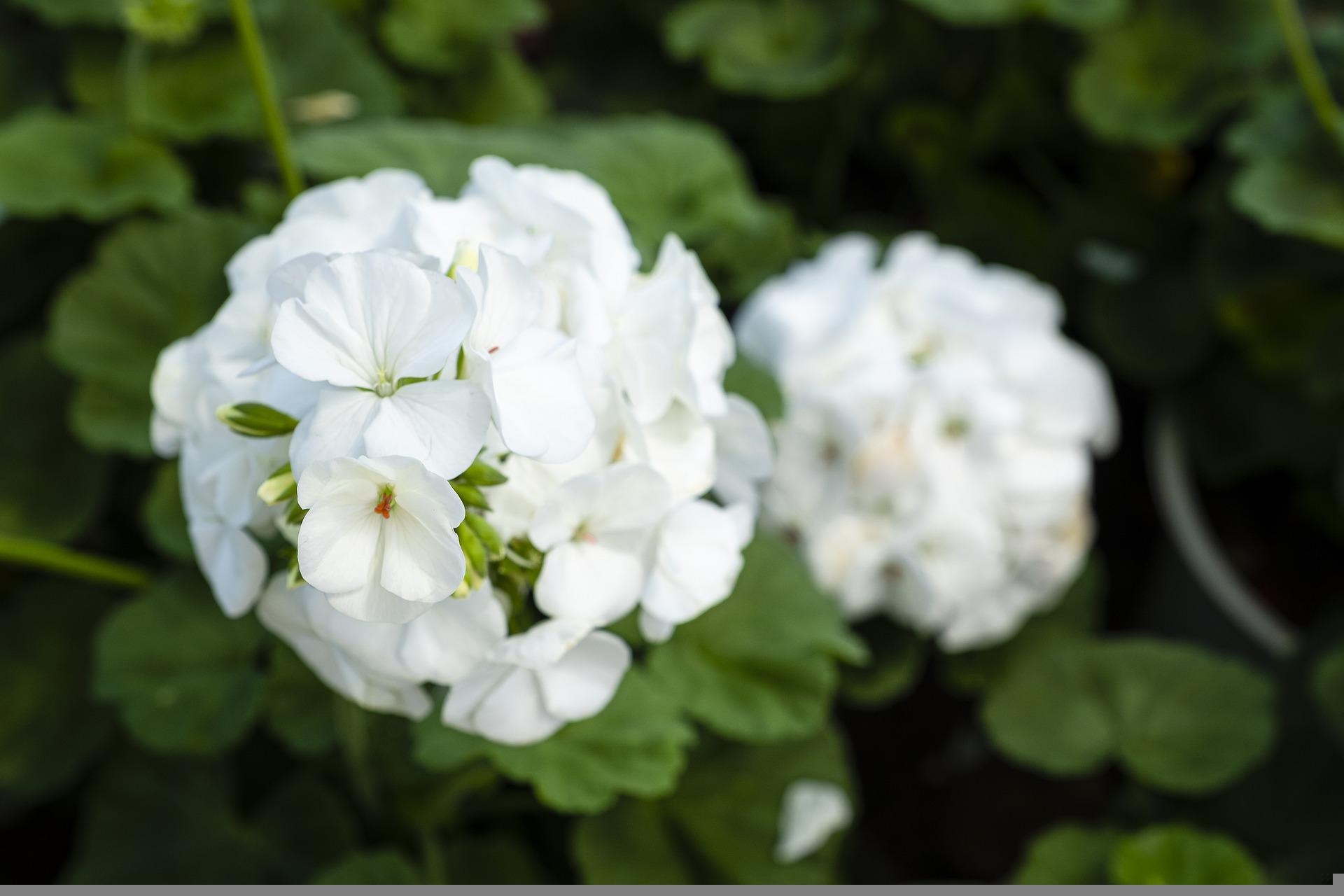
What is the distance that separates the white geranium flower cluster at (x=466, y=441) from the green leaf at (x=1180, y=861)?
1.60ft

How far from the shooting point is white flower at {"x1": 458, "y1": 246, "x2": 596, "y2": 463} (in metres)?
0.46

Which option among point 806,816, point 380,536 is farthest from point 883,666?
point 380,536

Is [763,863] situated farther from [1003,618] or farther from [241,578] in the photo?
[241,578]

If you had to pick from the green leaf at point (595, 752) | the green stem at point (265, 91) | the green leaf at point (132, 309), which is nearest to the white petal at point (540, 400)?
the green leaf at point (595, 752)

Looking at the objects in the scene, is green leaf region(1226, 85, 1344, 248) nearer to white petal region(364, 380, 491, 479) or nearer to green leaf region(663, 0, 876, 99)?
green leaf region(663, 0, 876, 99)

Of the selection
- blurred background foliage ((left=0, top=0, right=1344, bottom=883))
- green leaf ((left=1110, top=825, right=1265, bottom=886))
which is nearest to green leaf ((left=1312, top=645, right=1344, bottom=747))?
blurred background foliage ((left=0, top=0, right=1344, bottom=883))

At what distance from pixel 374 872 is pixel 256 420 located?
388mm

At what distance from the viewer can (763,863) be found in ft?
3.15

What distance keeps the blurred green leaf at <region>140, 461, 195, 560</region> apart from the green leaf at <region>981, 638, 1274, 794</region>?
68 cm

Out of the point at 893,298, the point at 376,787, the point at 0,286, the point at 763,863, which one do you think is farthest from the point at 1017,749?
the point at 0,286

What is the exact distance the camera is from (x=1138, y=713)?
1.06m

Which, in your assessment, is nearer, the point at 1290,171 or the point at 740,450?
the point at 740,450

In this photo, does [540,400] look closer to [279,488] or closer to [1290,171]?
[279,488]

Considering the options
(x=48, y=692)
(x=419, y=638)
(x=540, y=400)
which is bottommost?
(x=48, y=692)
